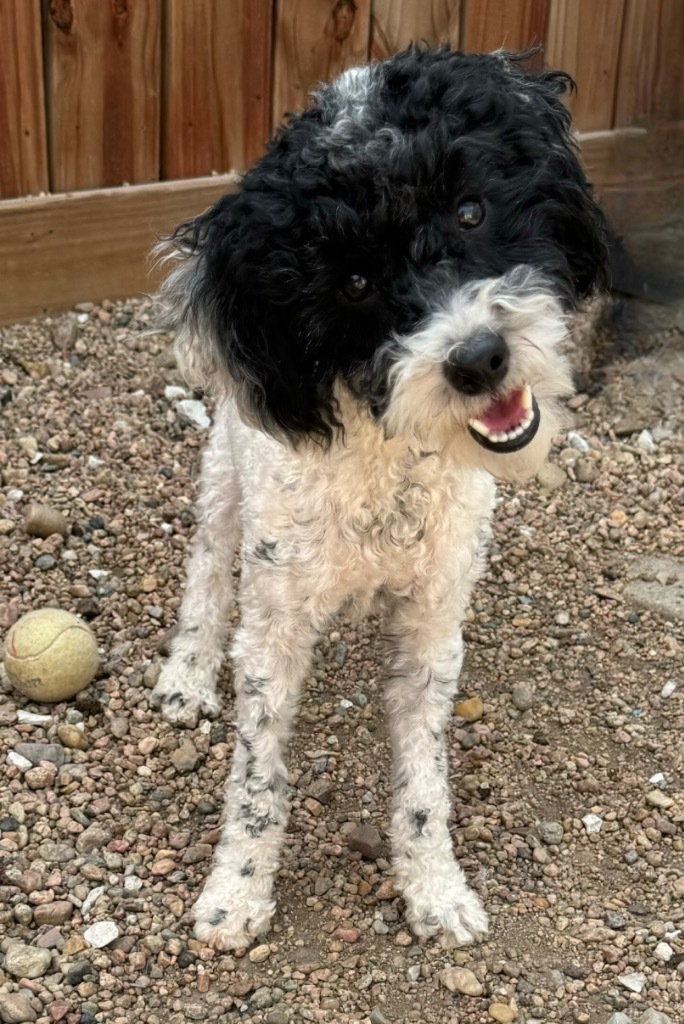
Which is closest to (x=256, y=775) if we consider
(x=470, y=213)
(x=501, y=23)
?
(x=470, y=213)

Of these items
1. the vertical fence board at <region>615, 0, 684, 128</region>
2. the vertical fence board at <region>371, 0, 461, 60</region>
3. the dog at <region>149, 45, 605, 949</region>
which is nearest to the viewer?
the dog at <region>149, 45, 605, 949</region>

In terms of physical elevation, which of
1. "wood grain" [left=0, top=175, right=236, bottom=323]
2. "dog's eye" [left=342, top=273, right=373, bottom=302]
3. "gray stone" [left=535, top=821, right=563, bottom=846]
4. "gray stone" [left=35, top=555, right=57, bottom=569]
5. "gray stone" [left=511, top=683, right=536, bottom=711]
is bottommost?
"gray stone" [left=535, top=821, right=563, bottom=846]

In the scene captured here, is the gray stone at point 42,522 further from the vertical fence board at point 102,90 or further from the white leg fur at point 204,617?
the vertical fence board at point 102,90

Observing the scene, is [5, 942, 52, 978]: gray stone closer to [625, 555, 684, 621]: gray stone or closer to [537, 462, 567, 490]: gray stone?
[625, 555, 684, 621]: gray stone

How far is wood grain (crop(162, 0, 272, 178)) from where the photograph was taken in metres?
4.61

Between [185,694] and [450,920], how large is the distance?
995mm

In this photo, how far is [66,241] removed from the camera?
4.65 m

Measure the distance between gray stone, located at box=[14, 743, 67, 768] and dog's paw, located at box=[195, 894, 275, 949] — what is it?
1.95 ft

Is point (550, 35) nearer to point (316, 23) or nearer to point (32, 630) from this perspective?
point (316, 23)

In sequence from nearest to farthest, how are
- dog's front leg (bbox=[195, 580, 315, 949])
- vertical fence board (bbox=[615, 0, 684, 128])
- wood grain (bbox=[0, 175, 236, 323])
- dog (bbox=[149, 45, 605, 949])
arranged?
dog (bbox=[149, 45, 605, 949]), dog's front leg (bbox=[195, 580, 315, 949]), wood grain (bbox=[0, 175, 236, 323]), vertical fence board (bbox=[615, 0, 684, 128])

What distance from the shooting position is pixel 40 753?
3.30 m

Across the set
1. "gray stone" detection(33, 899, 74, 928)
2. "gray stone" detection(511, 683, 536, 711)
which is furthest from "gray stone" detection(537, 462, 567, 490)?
"gray stone" detection(33, 899, 74, 928)

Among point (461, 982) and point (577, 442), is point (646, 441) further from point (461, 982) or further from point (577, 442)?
point (461, 982)

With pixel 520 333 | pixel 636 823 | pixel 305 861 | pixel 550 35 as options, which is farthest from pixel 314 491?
pixel 550 35
